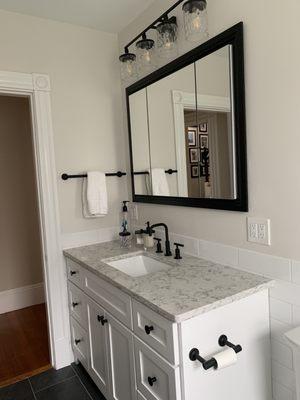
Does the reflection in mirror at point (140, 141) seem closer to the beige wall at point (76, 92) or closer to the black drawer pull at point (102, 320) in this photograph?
the beige wall at point (76, 92)

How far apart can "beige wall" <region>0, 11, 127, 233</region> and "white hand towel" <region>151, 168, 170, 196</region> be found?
1.36 ft

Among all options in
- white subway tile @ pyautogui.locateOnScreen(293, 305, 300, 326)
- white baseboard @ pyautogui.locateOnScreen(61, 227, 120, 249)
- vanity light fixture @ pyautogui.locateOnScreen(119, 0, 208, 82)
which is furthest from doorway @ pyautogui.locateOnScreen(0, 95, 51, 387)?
white subway tile @ pyautogui.locateOnScreen(293, 305, 300, 326)

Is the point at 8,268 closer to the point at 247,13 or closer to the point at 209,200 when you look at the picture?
the point at 209,200

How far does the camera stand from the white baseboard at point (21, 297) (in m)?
3.26

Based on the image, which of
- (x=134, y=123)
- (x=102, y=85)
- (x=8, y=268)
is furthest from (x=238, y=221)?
(x=8, y=268)

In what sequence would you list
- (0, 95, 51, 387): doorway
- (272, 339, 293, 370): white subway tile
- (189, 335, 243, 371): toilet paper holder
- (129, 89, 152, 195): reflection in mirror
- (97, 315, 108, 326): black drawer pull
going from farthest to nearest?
(0, 95, 51, 387): doorway, (129, 89, 152, 195): reflection in mirror, (97, 315, 108, 326): black drawer pull, (272, 339, 293, 370): white subway tile, (189, 335, 243, 371): toilet paper holder

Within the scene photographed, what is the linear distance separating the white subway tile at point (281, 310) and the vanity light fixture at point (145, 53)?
5.18ft

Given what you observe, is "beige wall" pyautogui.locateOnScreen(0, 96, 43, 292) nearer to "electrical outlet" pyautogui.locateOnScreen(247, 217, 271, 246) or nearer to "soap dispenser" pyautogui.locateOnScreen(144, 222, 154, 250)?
"soap dispenser" pyautogui.locateOnScreen(144, 222, 154, 250)

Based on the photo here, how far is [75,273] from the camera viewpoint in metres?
2.10

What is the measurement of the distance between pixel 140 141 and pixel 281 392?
1.71 m

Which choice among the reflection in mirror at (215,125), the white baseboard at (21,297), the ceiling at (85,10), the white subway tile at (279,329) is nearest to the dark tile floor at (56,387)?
the white subway tile at (279,329)

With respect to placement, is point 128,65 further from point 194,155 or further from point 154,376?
point 154,376

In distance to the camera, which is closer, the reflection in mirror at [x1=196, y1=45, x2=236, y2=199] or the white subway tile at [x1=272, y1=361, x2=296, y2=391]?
the white subway tile at [x1=272, y1=361, x2=296, y2=391]

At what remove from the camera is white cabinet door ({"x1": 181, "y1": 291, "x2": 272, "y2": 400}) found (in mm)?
1164
